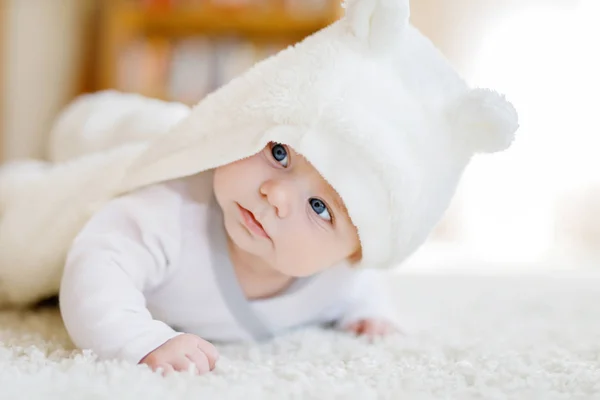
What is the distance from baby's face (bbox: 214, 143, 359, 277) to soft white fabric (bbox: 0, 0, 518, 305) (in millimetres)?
23

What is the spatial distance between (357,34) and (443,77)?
117 mm

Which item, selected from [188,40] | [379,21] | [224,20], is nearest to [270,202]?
[379,21]

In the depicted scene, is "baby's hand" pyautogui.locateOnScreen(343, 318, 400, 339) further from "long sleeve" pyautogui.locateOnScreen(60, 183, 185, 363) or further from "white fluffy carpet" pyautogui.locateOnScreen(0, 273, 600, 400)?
"long sleeve" pyautogui.locateOnScreen(60, 183, 185, 363)

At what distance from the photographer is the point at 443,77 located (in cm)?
85

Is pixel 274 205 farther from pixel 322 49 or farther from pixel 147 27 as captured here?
pixel 147 27

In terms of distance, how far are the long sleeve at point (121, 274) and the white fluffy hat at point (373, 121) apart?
70 mm

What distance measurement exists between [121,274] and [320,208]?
0.23m

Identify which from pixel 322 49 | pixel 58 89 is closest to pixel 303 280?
pixel 322 49

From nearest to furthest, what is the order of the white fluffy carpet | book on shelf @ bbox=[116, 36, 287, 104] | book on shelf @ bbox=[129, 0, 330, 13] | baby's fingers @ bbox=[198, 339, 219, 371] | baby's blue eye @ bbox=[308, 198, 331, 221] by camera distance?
the white fluffy carpet → baby's fingers @ bbox=[198, 339, 219, 371] → baby's blue eye @ bbox=[308, 198, 331, 221] → book on shelf @ bbox=[129, 0, 330, 13] → book on shelf @ bbox=[116, 36, 287, 104]

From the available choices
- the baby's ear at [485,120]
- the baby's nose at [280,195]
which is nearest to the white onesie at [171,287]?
the baby's nose at [280,195]

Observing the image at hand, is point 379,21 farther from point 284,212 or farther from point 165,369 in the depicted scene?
point 165,369

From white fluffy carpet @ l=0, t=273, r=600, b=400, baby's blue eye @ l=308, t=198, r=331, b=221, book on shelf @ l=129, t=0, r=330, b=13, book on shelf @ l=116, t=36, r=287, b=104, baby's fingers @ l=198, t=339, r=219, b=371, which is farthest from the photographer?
book on shelf @ l=116, t=36, r=287, b=104

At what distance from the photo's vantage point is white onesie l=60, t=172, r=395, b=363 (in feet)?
2.38

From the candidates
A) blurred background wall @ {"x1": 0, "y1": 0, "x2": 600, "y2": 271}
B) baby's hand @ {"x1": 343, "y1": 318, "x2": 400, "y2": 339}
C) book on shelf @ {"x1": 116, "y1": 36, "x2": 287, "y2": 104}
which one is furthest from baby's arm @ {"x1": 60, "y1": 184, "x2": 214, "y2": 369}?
book on shelf @ {"x1": 116, "y1": 36, "x2": 287, "y2": 104}
